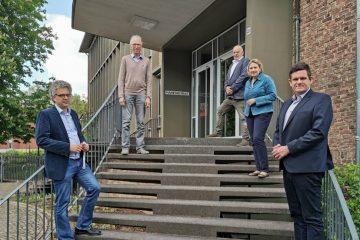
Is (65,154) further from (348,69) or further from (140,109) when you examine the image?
(348,69)

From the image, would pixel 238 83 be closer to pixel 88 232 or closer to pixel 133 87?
pixel 133 87

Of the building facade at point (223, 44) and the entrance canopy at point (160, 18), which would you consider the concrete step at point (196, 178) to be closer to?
the building facade at point (223, 44)

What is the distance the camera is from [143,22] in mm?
12375

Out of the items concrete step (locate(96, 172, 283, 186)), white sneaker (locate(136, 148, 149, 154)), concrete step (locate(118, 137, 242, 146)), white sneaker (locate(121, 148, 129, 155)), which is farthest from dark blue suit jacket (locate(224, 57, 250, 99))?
white sneaker (locate(121, 148, 129, 155))

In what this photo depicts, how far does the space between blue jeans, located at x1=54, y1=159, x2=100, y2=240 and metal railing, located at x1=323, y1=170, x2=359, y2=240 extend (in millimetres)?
2512

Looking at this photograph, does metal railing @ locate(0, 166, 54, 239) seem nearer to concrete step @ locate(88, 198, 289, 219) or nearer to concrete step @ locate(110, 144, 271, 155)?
concrete step @ locate(88, 198, 289, 219)

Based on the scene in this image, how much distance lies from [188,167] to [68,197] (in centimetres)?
242

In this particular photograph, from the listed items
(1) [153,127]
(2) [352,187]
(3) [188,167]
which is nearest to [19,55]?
(1) [153,127]

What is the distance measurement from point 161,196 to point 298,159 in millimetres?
2549

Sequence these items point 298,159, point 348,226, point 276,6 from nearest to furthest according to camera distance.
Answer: point 348,226
point 298,159
point 276,6

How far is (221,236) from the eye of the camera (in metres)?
5.16

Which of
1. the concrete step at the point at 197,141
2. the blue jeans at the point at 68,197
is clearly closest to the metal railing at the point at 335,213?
the blue jeans at the point at 68,197

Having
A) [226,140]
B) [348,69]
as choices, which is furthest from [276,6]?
[226,140]

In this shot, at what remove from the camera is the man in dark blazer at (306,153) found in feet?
12.8
